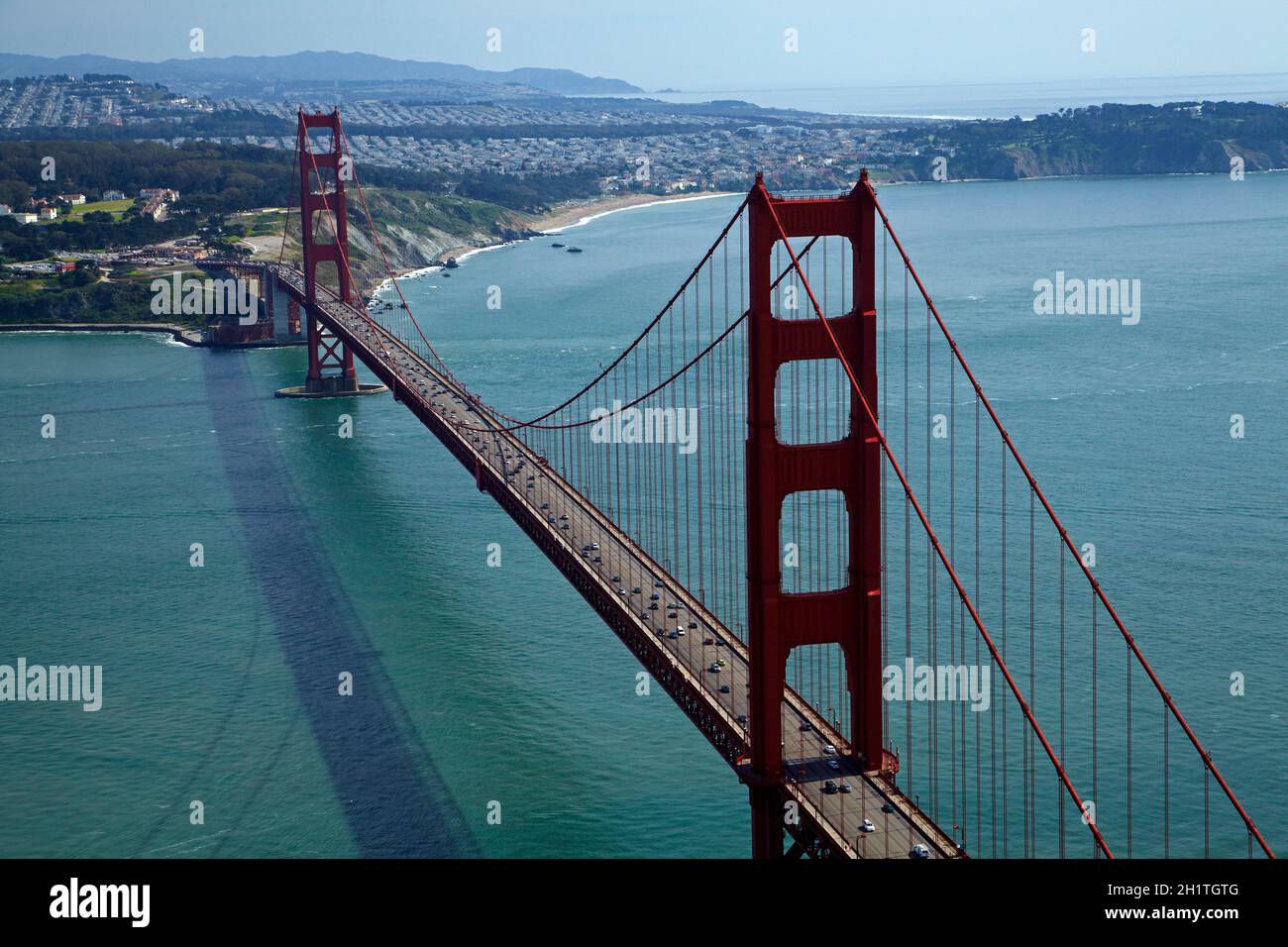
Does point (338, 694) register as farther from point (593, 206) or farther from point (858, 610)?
point (593, 206)

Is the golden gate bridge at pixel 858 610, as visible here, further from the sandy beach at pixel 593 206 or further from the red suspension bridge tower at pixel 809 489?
the sandy beach at pixel 593 206

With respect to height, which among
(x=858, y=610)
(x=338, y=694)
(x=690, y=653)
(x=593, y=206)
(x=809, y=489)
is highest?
(x=593, y=206)

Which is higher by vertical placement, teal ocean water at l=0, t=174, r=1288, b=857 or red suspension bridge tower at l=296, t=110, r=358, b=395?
red suspension bridge tower at l=296, t=110, r=358, b=395

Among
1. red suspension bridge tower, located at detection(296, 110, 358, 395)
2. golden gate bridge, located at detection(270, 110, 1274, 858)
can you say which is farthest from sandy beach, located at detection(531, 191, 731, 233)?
golden gate bridge, located at detection(270, 110, 1274, 858)

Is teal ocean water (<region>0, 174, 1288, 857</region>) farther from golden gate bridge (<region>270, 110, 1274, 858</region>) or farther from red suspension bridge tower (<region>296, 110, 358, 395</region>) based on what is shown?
red suspension bridge tower (<region>296, 110, 358, 395</region>)

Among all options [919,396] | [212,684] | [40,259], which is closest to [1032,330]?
[919,396]

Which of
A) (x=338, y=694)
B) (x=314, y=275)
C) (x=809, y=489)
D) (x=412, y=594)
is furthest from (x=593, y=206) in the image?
(x=809, y=489)
